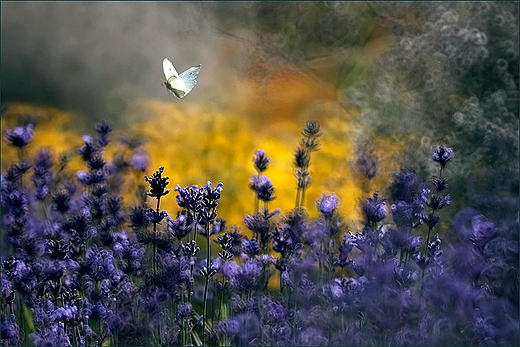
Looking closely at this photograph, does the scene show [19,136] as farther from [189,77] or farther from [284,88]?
[284,88]

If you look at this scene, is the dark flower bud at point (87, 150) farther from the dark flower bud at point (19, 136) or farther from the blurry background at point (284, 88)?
the blurry background at point (284, 88)

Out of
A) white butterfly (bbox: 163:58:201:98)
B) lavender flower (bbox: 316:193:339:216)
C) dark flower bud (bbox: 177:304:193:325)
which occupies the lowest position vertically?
dark flower bud (bbox: 177:304:193:325)

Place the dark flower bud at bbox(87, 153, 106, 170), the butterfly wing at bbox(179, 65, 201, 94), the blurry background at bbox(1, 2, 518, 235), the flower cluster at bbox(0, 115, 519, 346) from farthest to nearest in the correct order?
the blurry background at bbox(1, 2, 518, 235) → the butterfly wing at bbox(179, 65, 201, 94) → the dark flower bud at bbox(87, 153, 106, 170) → the flower cluster at bbox(0, 115, 519, 346)

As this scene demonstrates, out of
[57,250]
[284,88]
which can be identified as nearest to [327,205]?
[57,250]

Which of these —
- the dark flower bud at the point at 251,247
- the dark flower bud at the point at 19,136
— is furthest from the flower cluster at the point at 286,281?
the dark flower bud at the point at 19,136

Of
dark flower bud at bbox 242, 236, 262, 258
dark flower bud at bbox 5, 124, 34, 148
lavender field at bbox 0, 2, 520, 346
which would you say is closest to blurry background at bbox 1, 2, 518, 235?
lavender field at bbox 0, 2, 520, 346

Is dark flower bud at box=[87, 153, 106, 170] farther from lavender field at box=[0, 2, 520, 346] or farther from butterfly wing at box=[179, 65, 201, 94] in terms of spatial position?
butterfly wing at box=[179, 65, 201, 94]
